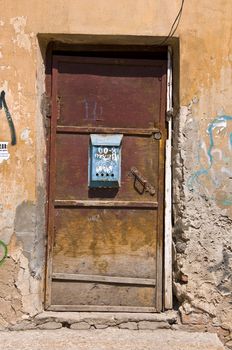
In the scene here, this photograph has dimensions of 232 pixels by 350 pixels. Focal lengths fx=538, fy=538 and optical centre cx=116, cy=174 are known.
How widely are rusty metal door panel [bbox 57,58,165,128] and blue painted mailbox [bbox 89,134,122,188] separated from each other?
161 millimetres

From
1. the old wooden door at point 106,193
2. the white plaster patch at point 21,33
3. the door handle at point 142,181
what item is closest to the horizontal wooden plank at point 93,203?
the old wooden door at point 106,193

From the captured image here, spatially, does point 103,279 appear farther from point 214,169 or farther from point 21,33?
point 21,33

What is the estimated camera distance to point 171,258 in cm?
434

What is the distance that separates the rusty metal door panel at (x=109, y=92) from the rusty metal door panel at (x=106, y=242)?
739mm

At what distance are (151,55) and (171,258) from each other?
167cm

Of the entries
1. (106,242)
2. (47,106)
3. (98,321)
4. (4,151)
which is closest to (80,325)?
(98,321)

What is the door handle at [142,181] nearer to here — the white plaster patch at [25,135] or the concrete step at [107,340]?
the white plaster patch at [25,135]

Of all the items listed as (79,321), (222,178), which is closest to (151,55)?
(222,178)

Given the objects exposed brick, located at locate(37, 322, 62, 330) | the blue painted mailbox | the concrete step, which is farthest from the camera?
the blue painted mailbox

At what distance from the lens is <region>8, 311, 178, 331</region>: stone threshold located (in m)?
4.16

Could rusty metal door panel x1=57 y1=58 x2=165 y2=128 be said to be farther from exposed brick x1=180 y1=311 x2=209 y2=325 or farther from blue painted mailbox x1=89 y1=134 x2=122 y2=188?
exposed brick x1=180 y1=311 x2=209 y2=325

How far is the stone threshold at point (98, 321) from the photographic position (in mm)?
4164

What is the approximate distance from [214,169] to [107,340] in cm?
153

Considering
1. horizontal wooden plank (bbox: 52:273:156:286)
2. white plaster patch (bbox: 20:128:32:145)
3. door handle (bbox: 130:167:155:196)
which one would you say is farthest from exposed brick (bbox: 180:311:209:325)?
white plaster patch (bbox: 20:128:32:145)
